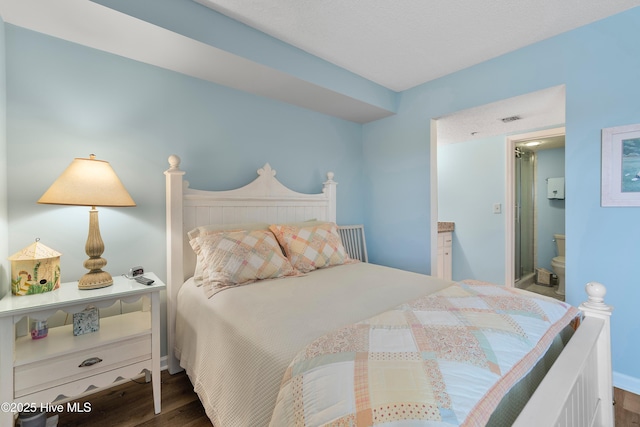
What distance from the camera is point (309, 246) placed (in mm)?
2160

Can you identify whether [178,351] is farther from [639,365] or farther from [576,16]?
[576,16]

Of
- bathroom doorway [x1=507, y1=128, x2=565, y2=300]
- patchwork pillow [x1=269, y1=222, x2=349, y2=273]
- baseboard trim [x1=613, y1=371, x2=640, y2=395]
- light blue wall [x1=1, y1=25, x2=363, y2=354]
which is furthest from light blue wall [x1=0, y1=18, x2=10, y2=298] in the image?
bathroom doorway [x1=507, y1=128, x2=565, y2=300]

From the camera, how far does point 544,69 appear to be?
204cm

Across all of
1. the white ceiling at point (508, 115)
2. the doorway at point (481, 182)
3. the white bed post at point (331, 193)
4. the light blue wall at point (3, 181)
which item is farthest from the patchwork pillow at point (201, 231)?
the white ceiling at point (508, 115)

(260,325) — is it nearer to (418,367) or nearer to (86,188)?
(418,367)

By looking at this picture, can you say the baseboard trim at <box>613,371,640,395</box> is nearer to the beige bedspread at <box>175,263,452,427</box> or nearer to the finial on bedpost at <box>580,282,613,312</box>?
the finial on bedpost at <box>580,282,613,312</box>

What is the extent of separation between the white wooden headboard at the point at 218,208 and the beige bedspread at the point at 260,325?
0.49 feet

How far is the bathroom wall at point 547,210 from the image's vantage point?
419cm

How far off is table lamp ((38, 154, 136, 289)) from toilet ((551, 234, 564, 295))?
4864 mm

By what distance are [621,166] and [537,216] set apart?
9.97 ft

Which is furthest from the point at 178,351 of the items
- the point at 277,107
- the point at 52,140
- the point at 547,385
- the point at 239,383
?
the point at 277,107

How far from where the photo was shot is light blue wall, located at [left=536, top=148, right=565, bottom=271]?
4188mm

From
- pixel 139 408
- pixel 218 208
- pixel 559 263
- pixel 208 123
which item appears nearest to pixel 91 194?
pixel 218 208

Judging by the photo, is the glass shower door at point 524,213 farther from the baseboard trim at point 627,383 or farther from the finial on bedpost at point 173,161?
the finial on bedpost at point 173,161
